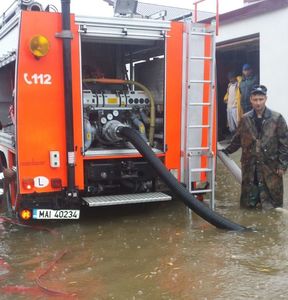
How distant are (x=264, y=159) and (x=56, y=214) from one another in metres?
2.82

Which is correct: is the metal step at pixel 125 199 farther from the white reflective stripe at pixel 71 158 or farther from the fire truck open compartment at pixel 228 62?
the fire truck open compartment at pixel 228 62

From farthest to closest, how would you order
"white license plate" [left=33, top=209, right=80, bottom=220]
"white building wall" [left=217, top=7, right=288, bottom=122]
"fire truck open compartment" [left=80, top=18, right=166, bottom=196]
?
"white building wall" [left=217, top=7, right=288, bottom=122] → "fire truck open compartment" [left=80, top=18, right=166, bottom=196] → "white license plate" [left=33, top=209, right=80, bottom=220]

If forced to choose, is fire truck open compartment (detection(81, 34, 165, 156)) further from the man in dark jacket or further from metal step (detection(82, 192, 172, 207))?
the man in dark jacket

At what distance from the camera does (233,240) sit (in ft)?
16.5

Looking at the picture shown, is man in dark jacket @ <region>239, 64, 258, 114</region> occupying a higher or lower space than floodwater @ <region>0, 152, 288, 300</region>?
higher

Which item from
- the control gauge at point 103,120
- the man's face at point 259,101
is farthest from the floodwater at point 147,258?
the man's face at point 259,101

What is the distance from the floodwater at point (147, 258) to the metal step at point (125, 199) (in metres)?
0.32

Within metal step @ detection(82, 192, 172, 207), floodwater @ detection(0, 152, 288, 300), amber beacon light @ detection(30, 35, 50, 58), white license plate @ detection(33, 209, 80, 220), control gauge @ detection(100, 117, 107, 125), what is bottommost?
floodwater @ detection(0, 152, 288, 300)

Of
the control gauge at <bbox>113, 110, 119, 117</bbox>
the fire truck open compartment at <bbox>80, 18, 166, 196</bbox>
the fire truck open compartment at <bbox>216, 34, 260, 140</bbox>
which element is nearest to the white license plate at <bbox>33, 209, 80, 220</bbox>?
the fire truck open compartment at <bbox>80, 18, 166, 196</bbox>

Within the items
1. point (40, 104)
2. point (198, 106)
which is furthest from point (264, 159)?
point (40, 104)

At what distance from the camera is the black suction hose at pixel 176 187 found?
5398mm

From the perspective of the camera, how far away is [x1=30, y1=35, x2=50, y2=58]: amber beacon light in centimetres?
514

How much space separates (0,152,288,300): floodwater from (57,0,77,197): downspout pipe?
71cm

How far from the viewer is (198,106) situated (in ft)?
20.1
